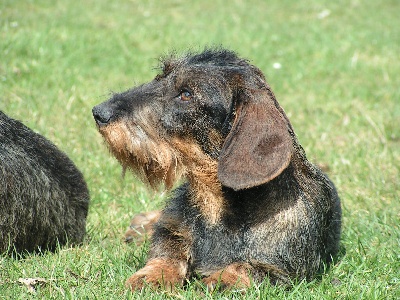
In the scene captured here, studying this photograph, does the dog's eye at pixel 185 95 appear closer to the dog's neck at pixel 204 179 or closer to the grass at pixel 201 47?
the dog's neck at pixel 204 179

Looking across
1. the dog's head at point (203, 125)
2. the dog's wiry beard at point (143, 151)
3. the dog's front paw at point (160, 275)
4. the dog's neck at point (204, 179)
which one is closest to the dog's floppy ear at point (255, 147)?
the dog's head at point (203, 125)

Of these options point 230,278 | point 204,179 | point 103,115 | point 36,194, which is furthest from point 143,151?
point 36,194

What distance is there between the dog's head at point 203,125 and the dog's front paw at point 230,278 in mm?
571

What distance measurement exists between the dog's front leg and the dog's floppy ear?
0.65 m

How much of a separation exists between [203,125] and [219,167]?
0.32m

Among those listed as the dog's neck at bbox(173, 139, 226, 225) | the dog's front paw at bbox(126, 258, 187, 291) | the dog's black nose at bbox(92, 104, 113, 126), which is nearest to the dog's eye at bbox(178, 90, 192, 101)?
the dog's neck at bbox(173, 139, 226, 225)

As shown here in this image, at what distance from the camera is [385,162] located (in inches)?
299

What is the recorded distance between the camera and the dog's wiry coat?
14.3 ft

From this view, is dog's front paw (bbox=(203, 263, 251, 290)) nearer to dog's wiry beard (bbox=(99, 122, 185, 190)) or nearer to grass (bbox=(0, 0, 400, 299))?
grass (bbox=(0, 0, 400, 299))

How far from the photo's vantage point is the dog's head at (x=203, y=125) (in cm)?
427

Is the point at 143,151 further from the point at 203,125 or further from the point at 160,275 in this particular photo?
the point at 160,275

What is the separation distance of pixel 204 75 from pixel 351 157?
147 inches

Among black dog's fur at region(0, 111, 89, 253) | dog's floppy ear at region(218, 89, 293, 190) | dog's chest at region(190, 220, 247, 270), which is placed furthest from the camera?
black dog's fur at region(0, 111, 89, 253)

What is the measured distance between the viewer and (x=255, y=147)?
168 inches
